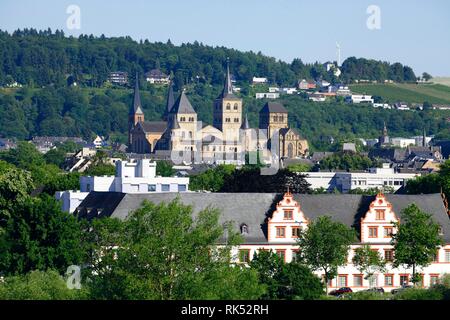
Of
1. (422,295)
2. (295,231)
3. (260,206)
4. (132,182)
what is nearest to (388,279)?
(295,231)

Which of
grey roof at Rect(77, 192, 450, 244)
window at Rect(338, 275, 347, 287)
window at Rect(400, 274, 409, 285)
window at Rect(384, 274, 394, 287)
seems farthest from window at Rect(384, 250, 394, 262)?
window at Rect(338, 275, 347, 287)

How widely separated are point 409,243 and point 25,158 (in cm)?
13326

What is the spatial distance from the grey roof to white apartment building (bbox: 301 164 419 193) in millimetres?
100121

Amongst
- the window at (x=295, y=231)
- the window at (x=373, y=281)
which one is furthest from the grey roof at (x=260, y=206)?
the window at (x=373, y=281)

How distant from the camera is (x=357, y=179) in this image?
600 ft

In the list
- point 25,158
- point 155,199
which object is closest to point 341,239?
point 155,199

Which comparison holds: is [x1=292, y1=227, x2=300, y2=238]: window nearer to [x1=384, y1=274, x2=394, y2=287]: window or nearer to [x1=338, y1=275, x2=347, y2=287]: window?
[x1=338, y1=275, x2=347, y2=287]: window

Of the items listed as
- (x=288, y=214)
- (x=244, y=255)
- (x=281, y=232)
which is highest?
(x=288, y=214)

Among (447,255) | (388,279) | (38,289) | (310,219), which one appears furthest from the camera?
(310,219)

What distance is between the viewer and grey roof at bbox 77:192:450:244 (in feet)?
236

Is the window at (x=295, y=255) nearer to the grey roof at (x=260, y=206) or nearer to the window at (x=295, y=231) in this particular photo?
the window at (x=295, y=231)

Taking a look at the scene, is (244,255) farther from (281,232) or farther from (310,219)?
(310,219)

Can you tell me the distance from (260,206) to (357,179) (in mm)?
110500
